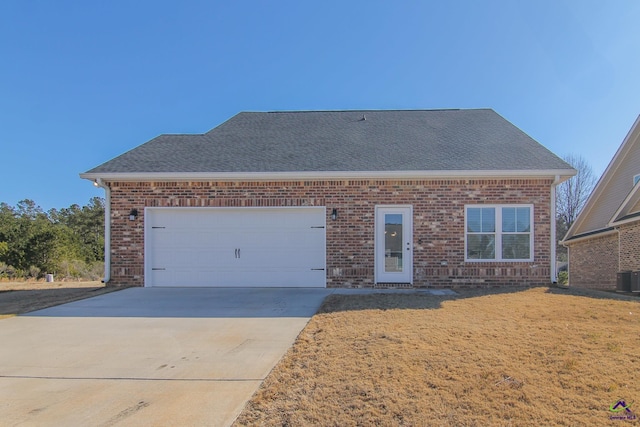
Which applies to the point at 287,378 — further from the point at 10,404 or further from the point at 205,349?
the point at 10,404

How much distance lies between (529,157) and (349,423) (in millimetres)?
9638

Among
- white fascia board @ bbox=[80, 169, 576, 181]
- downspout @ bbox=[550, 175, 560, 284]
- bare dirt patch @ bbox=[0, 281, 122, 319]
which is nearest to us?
bare dirt patch @ bbox=[0, 281, 122, 319]

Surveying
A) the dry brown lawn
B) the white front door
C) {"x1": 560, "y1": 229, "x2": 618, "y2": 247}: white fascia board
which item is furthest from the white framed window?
{"x1": 560, "y1": 229, "x2": 618, "y2": 247}: white fascia board

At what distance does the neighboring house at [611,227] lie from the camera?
14383mm

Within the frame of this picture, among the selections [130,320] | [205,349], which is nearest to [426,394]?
[205,349]

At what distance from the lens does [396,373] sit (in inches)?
153

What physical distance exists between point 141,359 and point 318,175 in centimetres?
630

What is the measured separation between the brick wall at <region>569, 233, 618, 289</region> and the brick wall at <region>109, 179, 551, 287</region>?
8669 mm

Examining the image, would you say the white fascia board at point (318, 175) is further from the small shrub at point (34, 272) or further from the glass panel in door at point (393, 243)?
the small shrub at point (34, 272)

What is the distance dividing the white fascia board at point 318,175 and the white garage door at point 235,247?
83 cm

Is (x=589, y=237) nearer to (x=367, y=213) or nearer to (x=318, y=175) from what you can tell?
(x=367, y=213)

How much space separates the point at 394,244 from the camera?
10.3 meters

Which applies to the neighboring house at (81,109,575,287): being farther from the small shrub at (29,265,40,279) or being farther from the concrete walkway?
the small shrub at (29,265,40,279)

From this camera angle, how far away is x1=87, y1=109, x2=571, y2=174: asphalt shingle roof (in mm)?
10367
